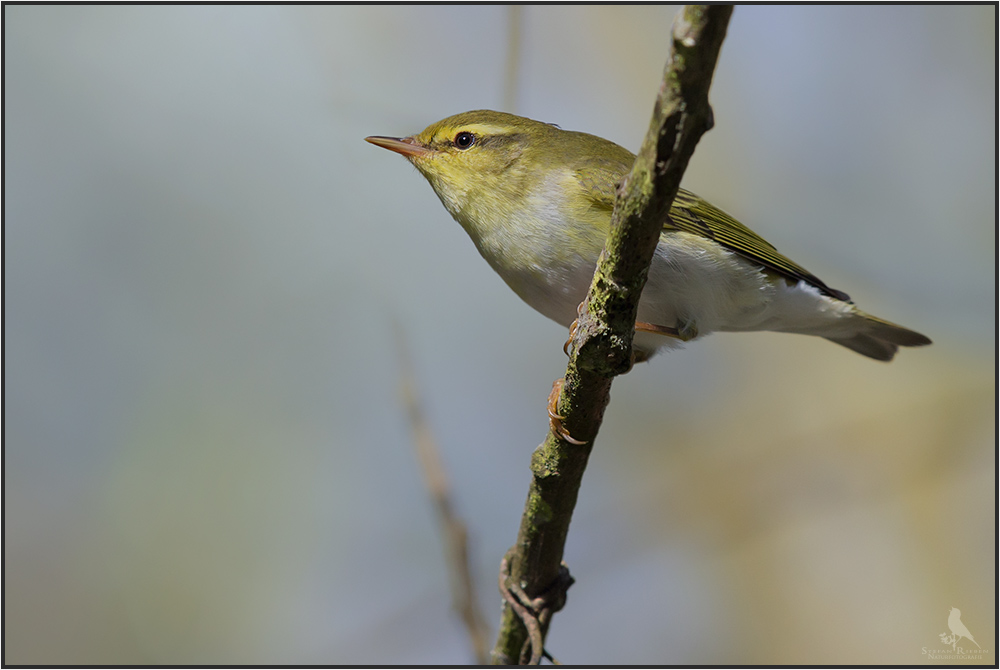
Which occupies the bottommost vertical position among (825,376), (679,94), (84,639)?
(84,639)

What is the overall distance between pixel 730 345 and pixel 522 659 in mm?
4767

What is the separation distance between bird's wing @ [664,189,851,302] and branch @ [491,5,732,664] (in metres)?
1.31

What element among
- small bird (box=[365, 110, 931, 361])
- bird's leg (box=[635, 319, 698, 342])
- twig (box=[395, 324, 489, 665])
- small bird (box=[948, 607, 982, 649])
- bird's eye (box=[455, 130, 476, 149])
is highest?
bird's eye (box=[455, 130, 476, 149])

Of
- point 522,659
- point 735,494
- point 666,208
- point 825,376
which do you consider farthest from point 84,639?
point 825,376

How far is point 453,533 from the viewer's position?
10.7ft

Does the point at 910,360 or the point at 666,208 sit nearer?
the point at 666,208

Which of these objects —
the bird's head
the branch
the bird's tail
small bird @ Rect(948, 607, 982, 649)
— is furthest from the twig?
small bird @ Rect(948, 607, 982, 649)

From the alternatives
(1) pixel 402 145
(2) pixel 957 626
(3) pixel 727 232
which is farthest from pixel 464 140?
(2) pixel 957 626

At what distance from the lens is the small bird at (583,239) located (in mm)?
3406

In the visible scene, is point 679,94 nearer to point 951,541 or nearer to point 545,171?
point 545,171

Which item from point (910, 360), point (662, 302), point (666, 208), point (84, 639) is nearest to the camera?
point (666, 208)

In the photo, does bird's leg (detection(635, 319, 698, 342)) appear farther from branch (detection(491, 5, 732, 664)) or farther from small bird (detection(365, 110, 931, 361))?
branch (detection(491, 5, 732, 664))

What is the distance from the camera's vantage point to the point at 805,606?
20.9 ft

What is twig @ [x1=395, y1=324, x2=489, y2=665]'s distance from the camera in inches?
128
